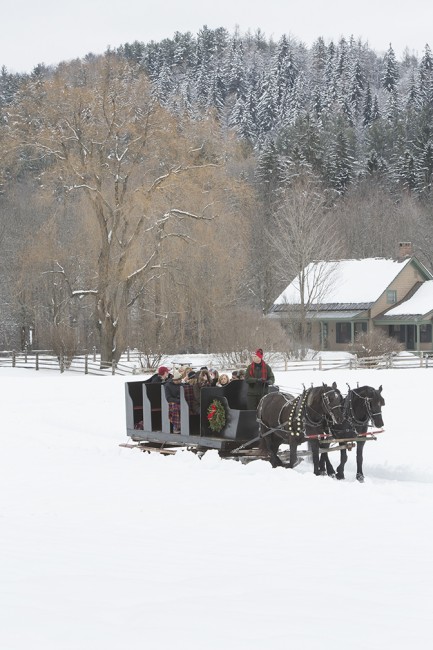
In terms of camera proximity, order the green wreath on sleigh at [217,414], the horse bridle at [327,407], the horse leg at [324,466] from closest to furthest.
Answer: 1. the horse bridle at [327,407]
2. the horse leg at [324,466]
3. the green wreath on sleigh at [217,414]

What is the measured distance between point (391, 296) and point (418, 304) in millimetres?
1939

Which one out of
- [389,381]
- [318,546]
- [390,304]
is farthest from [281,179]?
[318,546]

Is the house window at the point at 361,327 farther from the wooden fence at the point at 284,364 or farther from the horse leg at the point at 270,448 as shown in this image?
the horse leg at the point at 270,448

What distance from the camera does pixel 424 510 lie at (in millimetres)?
11617

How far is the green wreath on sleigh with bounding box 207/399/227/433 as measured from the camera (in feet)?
52.0

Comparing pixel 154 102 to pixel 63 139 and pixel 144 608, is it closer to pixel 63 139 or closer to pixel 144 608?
pixel 63 139

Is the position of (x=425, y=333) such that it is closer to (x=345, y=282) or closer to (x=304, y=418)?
(x=345, y=282)

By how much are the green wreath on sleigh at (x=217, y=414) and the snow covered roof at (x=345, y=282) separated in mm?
40937

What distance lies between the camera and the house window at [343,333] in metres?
57.9

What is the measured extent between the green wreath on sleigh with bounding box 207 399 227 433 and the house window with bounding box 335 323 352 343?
42.5 metres

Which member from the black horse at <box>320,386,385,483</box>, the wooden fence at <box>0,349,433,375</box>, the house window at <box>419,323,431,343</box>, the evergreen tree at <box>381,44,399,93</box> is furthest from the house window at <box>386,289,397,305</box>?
the evergreen tree at <box>381,44,399,93</box>

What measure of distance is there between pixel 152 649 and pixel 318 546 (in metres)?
3.56

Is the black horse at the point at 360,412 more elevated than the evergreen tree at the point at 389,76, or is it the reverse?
the evergreen tree at the point at 389,76

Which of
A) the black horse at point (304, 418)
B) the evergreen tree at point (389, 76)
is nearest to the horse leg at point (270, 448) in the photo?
the black horse at point (304, 418)
